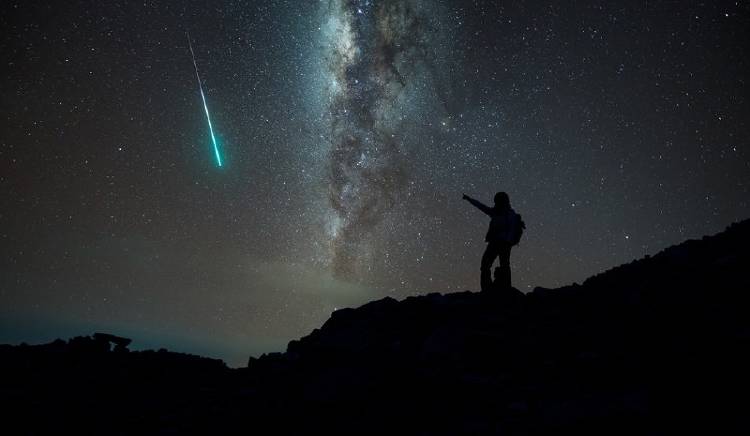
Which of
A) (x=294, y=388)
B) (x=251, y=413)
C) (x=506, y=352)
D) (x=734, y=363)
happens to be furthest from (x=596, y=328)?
(x=251, y=413)

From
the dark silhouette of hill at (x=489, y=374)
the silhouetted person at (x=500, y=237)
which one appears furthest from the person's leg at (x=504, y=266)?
the dark silhouette of hill at (x=489, y=374)

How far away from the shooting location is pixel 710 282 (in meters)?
6.75

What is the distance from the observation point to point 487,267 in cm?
913

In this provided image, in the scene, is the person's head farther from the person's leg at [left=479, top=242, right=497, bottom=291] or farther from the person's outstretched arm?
the person's leg at [left=479, top=242, right=497, bottom=291]

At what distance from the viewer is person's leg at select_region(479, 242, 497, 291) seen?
29.6ft

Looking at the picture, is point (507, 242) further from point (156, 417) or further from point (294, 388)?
point (156, 417)

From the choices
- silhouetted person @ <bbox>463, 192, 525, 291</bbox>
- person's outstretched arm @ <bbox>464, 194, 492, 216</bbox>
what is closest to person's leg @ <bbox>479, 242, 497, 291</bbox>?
silhouetted person @ <bbox>463, 192, 525, 291</bbox>

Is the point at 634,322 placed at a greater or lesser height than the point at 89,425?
greater

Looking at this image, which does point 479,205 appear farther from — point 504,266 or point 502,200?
point 504,266

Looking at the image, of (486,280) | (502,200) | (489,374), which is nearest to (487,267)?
(486,280)

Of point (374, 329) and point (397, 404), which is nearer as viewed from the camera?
point (397, 404)

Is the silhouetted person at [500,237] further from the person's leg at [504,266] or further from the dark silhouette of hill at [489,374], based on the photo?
the dark silhouette of hill at [489,374]

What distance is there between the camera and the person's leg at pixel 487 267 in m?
9.01

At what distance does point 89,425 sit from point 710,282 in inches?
430
